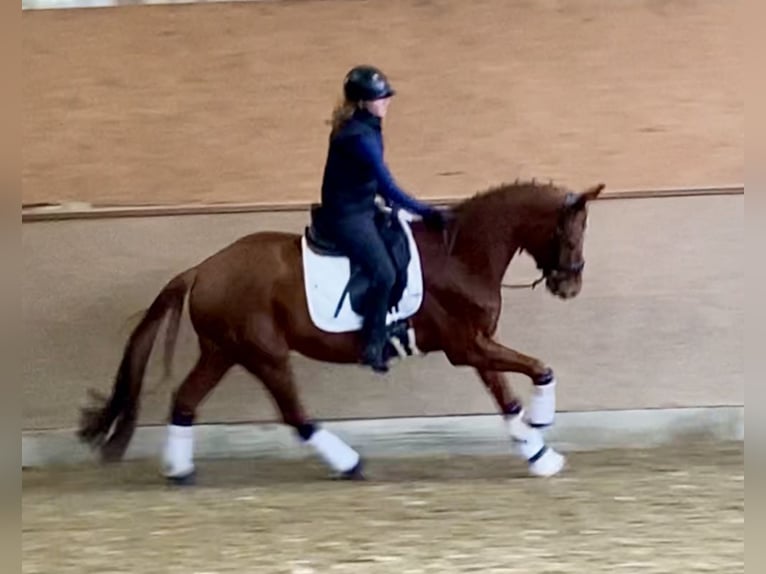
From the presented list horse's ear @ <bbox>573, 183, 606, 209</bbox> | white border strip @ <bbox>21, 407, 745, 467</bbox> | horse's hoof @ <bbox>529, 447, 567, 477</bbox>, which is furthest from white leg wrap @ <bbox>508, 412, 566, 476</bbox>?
horse's ear @ <bbox>573, 183, 606, 209</bbox>

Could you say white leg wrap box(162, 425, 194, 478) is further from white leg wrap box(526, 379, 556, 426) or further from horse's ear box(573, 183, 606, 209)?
horse's ear box(573, 183, 606, 209)

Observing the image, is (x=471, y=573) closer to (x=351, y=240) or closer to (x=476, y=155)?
(x=351, y=240)

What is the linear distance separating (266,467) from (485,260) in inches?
18.6

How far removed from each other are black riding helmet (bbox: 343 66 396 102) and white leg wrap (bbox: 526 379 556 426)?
0.45 m

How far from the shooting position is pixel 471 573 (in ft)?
4.37

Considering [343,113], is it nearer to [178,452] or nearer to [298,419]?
[298,419]

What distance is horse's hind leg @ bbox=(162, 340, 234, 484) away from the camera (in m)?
1.62

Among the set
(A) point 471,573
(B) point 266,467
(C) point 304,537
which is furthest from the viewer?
(B) point 266,467

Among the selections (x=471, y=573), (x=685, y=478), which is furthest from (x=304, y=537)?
(x=685, y=478)

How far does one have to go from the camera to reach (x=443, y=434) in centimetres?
181

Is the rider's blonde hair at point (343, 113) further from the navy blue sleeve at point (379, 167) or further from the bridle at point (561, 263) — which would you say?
the bridle at point (561, 263)

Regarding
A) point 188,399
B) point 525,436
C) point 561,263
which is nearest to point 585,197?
point 561,263

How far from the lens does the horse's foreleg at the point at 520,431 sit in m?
1.61

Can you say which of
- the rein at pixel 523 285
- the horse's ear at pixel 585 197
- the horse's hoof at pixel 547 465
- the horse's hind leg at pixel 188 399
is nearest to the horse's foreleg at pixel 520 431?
the horse's hoof at pixel 547 465
